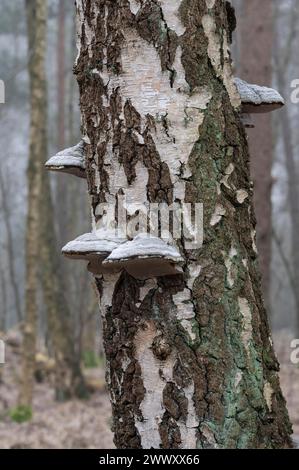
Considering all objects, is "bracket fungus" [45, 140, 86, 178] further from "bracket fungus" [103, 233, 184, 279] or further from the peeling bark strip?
"bracket fungus" [103, 233, 184, 279]

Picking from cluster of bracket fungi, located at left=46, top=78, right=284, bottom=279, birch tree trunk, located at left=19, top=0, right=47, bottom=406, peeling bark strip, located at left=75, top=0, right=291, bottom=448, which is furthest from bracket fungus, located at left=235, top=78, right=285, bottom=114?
birch tree trunk, located at left=19, top=0, right=47, bottom=406

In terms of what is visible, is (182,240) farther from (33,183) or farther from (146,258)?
(33,183)

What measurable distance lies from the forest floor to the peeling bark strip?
477 centimetres

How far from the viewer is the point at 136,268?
2.01 m

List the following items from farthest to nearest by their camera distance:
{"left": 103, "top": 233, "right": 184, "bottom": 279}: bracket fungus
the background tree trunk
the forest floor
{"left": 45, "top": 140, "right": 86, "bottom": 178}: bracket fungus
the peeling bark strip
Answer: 1. the background tree trunk
2. the forest floor
3. {"left": 45, "top": 140, "right": 86, "bottom": 178}: bracket fungus
4. the peeling bark strip
5. {"left": 103, "top": 233, "right": 184, "bottom": 279}: bracket fungus

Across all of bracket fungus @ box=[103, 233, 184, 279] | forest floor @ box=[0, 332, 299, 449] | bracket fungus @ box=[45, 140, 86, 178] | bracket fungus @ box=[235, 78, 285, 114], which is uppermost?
bracket fungus @ box=[235, 78, 285, 114]

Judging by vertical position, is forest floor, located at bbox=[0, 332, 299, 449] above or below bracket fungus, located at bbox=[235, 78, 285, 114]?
below

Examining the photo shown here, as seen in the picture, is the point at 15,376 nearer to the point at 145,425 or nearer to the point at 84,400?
the point at 84,400

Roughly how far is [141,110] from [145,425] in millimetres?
1024

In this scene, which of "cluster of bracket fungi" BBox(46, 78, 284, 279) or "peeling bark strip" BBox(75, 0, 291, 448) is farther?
"peeling bark strip" BBox(75, 0, 291, 448)

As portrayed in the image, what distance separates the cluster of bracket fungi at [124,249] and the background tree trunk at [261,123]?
537 centimetres

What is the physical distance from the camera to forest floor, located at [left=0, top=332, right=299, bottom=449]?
24.3ft

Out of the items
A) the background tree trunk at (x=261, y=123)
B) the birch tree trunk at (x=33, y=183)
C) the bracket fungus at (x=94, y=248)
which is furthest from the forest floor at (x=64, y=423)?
the bracket fungus at (x=94, y=248)

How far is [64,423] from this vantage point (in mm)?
8734
